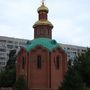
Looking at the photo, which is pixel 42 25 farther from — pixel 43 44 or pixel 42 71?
pixel 42 71

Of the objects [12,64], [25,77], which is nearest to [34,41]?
[25,77]

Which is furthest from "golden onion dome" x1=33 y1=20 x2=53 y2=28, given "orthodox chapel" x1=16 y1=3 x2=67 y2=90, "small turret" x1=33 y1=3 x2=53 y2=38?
"orthodox chapel" x1=16 y1=3 x2=67 y2=90

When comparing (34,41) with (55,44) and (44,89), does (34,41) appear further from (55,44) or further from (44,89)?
(44,89)

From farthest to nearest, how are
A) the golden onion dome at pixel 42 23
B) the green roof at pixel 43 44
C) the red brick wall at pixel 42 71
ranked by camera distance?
1. the golden onion dome at pixel 42 23
2. the green roof at pixel 43 44
3. the red brick wall at pixel 42 71

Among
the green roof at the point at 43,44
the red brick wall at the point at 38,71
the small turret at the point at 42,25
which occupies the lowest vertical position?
the red brick wall at the point at 38,71

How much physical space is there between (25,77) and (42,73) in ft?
6.91

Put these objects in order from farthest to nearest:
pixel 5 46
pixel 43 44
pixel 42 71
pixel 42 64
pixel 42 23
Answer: pixel 5 46
pixel 42 23
pixel 43 44
pixel 42 64
pixel 42 71

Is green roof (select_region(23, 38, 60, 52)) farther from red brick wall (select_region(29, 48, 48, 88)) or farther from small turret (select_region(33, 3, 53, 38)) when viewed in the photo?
small turret (select_region(33, 3, 53, 38))

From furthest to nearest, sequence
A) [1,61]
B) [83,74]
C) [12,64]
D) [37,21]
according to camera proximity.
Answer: [1,61]
[12,64]
[83,74]
[37,21]

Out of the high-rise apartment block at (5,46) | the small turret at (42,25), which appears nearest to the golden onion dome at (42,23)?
the small turret at (42,25)

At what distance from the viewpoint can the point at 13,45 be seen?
9238 cm

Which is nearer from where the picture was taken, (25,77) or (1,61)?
(25,77)

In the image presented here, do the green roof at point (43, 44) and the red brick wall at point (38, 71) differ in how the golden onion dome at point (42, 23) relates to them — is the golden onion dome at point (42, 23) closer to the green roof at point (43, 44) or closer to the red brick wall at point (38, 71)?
the green roof at point (43, 44)

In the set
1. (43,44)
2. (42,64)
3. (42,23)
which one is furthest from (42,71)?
(42,23)
